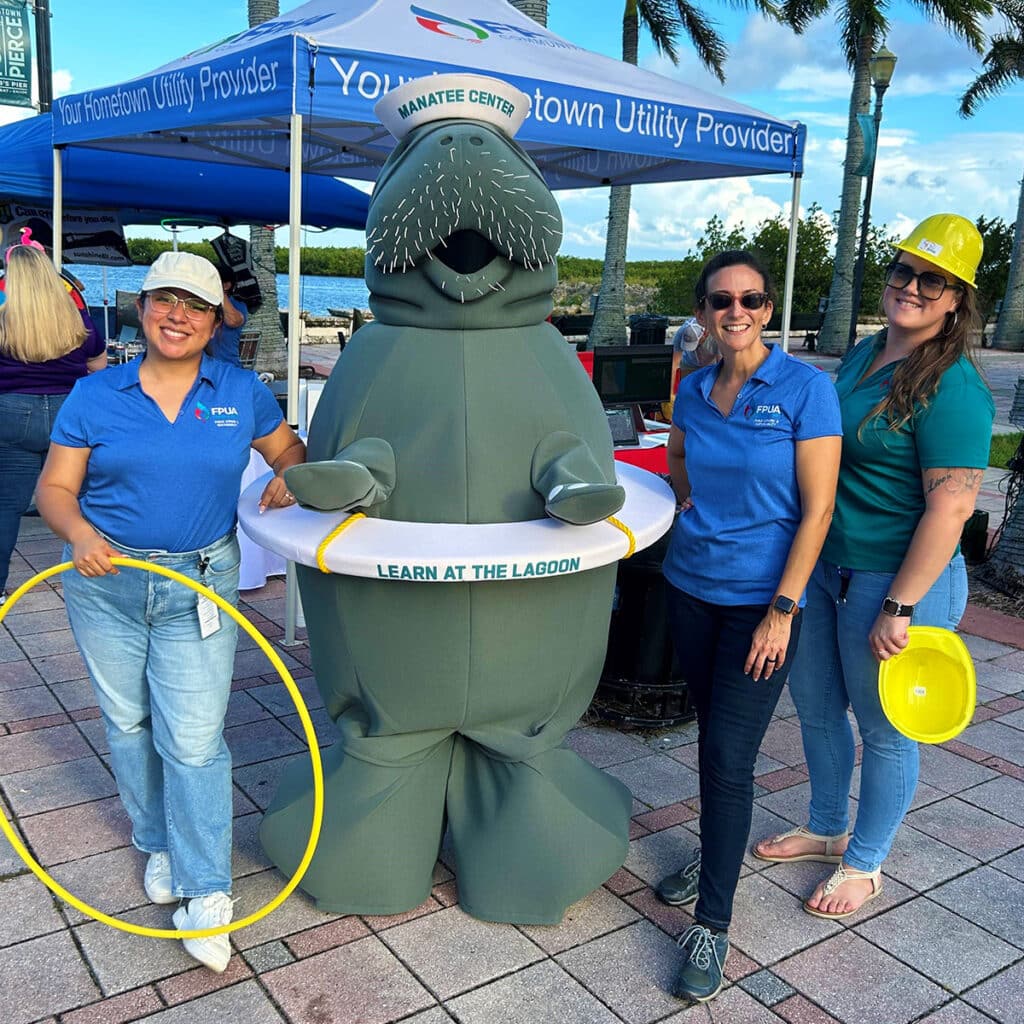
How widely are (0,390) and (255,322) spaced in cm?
807

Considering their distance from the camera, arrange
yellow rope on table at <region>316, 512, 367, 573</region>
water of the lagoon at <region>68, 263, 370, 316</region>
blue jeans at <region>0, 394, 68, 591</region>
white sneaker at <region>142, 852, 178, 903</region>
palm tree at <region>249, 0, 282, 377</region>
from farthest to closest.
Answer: water of the lagoon at <region>68, 263, 370, 316</region>
palm tree at <region>249, 0, 282, 377</region>
blue jeans at <region>0, 394, 68, 591</region>
white sneaker at <region>142, 852, 178, 903</region>
yellow rope on table at <region>316, 512, 367, 573</region>

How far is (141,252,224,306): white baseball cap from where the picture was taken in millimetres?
2369

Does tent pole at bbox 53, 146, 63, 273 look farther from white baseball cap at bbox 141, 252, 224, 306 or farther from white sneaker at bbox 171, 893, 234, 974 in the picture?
white sneaker at bbox 171, 893, 234, 974

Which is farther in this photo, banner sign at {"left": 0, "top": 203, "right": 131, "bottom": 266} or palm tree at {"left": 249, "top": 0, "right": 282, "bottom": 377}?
palm tree at {"left": 249, "top": 0, "right": 282, "bottom": 377}

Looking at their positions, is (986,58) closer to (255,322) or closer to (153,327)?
(255,322)

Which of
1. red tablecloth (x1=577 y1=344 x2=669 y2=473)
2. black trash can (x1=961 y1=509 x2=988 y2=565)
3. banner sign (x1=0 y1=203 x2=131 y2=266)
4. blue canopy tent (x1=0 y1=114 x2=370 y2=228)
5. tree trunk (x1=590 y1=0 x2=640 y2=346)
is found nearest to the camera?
red tablecloth (x1=577 y1=344 x2=669 y2=473)

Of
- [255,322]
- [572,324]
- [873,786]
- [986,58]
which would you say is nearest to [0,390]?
[873,786]

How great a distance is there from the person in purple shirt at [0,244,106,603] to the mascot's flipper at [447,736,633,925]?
9.90ft

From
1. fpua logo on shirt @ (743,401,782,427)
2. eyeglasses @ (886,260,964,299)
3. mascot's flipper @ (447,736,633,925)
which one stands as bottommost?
mascot's flipper @ (447,736,633,925)

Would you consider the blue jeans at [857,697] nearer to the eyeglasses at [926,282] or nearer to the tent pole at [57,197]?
the eyeglasses at [926,282]

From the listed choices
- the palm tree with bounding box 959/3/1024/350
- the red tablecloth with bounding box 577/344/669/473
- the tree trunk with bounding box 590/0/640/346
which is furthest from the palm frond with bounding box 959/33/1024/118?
the red tablecloth with bounding box 577/344/669/473

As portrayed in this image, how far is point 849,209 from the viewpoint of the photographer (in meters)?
20.8

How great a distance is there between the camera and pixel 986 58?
79.5 feet

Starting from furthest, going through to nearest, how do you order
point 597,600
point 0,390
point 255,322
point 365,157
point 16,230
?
point 255,322, point 16,230, point 365,157, point 0,390, point 597,600
